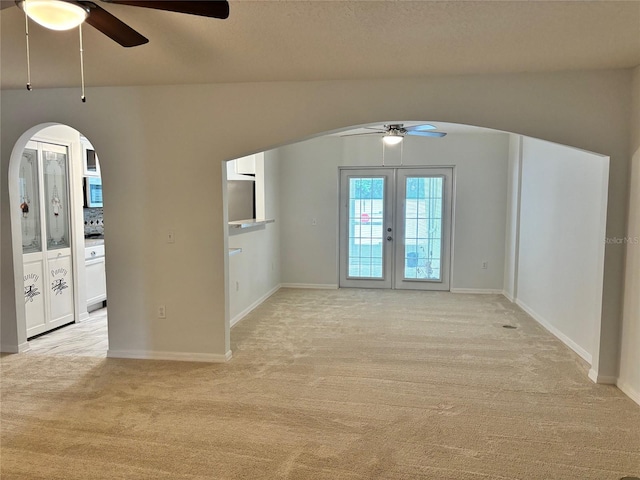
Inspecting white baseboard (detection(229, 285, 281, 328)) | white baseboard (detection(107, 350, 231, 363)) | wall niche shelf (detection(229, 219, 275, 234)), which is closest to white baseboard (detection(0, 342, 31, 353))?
white baseboard (detection(107, 350, 231, 363))

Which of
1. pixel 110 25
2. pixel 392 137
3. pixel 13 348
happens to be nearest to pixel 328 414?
pixel 110 25

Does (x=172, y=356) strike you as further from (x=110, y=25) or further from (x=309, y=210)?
(x=309, y=210)

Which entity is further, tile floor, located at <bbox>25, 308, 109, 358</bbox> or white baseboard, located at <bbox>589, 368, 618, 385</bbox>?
tile floor, located at <bbox>25, 308, 109, 358</bbox>

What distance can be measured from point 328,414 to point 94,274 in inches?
159

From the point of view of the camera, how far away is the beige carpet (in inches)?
92.6

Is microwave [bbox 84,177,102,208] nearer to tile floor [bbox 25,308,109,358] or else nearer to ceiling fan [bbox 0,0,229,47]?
tile floor [bbox 25,308,109,358]

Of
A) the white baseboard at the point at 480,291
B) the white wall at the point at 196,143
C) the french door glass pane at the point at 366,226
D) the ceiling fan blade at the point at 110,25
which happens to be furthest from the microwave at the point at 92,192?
the white baseboard at the point at 480,291

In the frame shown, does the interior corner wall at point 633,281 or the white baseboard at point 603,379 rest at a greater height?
the interior corner wall at point 633,281

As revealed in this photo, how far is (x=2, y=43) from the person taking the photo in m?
2.71

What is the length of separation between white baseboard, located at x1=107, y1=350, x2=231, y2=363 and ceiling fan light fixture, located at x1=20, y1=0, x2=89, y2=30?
2.83 metres

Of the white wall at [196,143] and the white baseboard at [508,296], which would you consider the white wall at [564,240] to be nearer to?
the white baseboard at [508,296]

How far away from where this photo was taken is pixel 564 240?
14.5 ft

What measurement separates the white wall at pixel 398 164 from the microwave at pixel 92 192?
9.20ft

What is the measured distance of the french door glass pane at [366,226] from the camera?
705 centimetres
